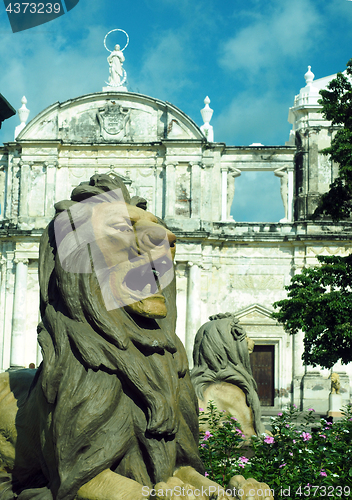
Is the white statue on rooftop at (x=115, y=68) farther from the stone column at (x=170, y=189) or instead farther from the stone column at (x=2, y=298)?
the stone column at (x=2, y=298)

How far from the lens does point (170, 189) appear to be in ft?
75.5

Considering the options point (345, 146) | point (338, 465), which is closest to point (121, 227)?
point (338, 465)

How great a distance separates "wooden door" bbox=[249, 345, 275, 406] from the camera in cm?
2216

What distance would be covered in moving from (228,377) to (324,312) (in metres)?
7.97

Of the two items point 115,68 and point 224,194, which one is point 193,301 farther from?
point 115,68

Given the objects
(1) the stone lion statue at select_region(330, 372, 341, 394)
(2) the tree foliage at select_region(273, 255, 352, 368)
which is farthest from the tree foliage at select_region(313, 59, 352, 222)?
(1) the stone lion statue at select_region(330, 372, 341, 394)

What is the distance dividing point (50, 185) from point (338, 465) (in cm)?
2044

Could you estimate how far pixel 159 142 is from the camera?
23.1 m

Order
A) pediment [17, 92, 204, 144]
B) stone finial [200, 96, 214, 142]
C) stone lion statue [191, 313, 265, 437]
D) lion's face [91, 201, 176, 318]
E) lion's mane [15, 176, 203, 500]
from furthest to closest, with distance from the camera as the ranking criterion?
stone finial [200, 96, 214, 142], pediment [17, 92, 204, 144], stone lion statue [191, 313, 265, 437], lion's face [91, 201, 176, 318], lion's mane [15, 176, 203, 500]

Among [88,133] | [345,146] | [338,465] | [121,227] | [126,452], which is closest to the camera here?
[126,452]

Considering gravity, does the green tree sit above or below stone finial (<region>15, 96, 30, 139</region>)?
below

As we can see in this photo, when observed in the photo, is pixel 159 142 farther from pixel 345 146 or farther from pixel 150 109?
pixel 345 146

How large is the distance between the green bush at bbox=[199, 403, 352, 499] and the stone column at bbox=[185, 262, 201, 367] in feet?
54.7

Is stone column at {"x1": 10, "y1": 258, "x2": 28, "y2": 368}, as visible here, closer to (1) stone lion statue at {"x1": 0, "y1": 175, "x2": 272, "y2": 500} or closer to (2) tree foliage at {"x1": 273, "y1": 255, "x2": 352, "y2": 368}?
(2) tree foliage at {"x1": 273, "y1": 255, "x2": 352, "y2": 368}
